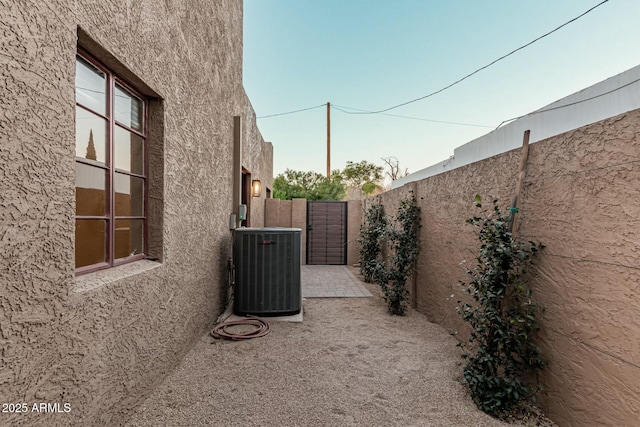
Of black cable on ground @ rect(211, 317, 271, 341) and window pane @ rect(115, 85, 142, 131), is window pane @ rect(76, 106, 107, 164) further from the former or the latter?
black cable on ground @ rect(211, 317, 271, 341)

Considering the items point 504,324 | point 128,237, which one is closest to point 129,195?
point 128,237

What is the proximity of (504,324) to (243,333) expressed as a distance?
280 centimetres

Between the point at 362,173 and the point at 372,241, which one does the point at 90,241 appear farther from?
the point at 362,173

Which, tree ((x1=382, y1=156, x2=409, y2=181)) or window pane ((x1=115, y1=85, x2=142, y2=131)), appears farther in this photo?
tree ((x1=382, y1=156, x2=409, y2=181))

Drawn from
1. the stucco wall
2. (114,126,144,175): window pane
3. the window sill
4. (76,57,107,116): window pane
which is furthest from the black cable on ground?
the stucco wall

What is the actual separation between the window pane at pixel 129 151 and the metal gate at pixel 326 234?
7.91m

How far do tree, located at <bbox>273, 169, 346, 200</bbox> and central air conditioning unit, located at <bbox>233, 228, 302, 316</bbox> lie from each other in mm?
16428

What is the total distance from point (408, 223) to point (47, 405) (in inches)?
175

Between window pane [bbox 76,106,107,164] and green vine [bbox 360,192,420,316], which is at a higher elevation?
window pane [bbox 76,106,107,164]

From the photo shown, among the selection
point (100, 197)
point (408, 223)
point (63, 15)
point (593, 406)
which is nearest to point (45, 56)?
point (63, 15)

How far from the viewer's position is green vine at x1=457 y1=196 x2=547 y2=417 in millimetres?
2223

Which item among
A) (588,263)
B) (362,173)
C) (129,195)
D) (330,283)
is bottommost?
(330,283)

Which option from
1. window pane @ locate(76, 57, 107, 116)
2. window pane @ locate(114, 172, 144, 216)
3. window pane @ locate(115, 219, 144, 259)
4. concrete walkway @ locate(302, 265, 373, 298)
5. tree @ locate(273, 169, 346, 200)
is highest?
tree @ locate(273, 169, 346, 200)

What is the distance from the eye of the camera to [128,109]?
2.33 m
